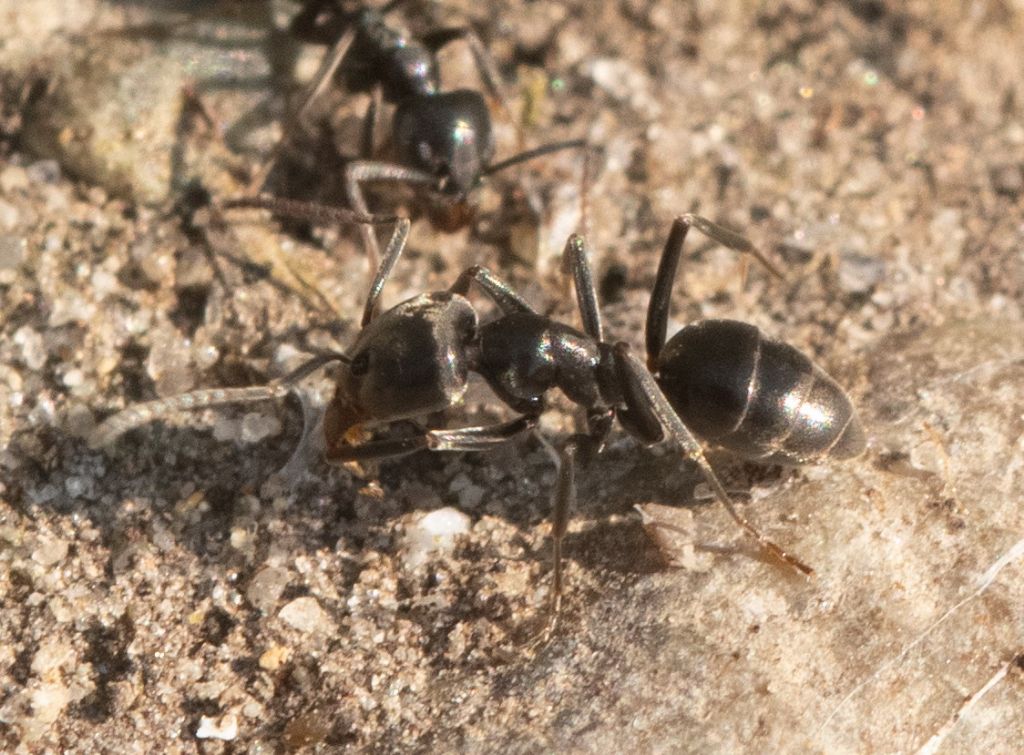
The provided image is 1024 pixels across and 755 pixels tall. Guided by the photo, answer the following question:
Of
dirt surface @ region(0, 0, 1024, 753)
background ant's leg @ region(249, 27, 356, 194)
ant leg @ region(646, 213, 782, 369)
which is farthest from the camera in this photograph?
background ant's leg @ region(249, 27, 356, 194)

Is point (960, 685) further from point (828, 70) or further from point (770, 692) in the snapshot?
point (828, 70)

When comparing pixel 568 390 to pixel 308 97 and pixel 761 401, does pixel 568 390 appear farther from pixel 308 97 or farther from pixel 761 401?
pixel 308 97

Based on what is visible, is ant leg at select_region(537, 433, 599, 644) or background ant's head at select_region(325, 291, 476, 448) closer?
ant leg at select_region(537, 433, 599, 644)

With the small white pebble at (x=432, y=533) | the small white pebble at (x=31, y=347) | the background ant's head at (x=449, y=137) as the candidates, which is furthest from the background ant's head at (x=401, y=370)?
the small white pebble at (x=31, y=347)

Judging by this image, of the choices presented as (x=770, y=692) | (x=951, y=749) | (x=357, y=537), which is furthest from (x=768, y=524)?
(x=357, y=537)

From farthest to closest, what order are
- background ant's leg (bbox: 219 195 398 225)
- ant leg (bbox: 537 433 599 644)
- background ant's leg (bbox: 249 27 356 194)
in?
1. background ant's leg (bbox: 249 27 356 194)
2. background ant's leg (bbox: 219 195 398 225)
3. ant leg (bbox: 537 433 599 644)

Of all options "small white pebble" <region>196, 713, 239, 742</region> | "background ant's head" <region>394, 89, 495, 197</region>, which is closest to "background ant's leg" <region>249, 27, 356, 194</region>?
"background ant's head" <region>394, 89, 495, 197</region>

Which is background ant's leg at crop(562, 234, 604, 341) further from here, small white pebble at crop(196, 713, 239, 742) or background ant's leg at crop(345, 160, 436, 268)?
small white pebble at crop(196, 713, 239, 742)
